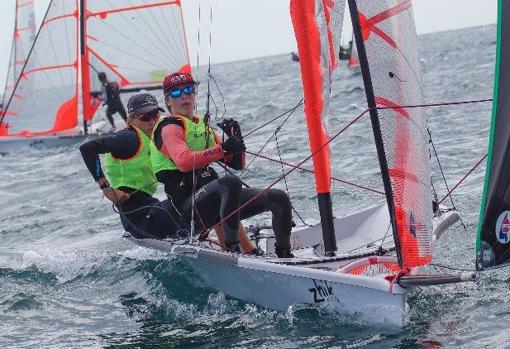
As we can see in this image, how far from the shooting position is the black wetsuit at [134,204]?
6133mm

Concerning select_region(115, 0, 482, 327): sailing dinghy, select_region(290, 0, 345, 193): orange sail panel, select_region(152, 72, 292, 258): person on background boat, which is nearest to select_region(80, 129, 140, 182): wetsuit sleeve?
select_region(152, 72, 292, 258): person on background boat

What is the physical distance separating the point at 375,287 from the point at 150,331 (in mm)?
1478

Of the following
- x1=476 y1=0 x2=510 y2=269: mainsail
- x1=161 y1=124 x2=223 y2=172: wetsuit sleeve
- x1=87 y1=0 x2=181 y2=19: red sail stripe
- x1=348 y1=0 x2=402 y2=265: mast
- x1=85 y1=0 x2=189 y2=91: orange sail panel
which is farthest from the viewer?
x1=85 y1=0 x2=189 y2=91: orange sail panel

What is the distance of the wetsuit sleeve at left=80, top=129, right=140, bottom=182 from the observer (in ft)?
20.3

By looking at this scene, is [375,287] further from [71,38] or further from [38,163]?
[71,38]

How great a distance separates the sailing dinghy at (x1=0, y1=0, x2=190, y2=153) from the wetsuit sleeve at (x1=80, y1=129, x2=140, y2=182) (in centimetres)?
1182

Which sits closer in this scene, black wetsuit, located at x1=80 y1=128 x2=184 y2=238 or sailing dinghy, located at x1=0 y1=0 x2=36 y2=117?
black wetsuit, located at x1=80 y1=128 x2=184 y2=238

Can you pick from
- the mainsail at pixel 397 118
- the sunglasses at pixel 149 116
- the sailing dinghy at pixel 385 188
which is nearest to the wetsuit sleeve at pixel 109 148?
the sunglasses at pixel 149 116

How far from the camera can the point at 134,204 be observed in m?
6.49

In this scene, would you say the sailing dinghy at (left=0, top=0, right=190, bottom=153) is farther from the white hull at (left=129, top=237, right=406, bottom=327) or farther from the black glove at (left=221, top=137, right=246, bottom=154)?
the white hull at (left=129, top=237, right=406, bottom=327)

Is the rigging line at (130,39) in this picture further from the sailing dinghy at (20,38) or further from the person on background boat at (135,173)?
the person on background boat at (135,173)

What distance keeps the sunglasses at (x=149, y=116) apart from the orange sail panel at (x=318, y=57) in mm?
1568

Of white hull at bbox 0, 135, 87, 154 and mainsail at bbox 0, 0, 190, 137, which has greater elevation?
mainsail at bbox 0, 0, 190, 137

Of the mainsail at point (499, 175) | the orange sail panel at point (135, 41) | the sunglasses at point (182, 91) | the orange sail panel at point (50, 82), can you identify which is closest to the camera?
the mainsail at point (499, 175)
